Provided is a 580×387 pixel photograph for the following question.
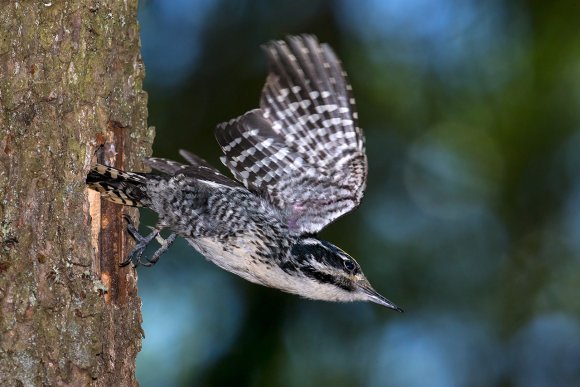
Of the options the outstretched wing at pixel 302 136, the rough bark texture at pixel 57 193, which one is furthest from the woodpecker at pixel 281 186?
the rough bark texture at pixel 57 193

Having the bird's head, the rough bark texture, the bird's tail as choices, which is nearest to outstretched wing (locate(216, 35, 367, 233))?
the bird's head

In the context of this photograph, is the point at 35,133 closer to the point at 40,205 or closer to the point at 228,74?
the point at 40,205

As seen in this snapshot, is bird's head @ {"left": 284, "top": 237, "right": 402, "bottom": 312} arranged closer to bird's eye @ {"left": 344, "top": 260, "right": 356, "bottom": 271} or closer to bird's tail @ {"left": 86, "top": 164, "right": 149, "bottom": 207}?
bird's eye @ {"left": 344, "top": 260, "right": 356, "bottom": 271}

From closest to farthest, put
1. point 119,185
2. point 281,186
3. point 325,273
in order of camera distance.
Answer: point 119,185 < point 281,186 < point 325,273

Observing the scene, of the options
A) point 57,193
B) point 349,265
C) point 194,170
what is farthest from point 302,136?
point 57,193

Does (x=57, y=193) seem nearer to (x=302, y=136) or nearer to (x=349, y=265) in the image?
(x=302, y=136)

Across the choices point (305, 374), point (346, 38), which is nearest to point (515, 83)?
point (346, 38)
